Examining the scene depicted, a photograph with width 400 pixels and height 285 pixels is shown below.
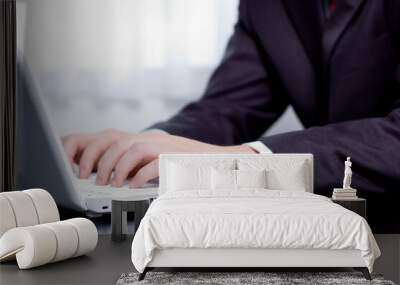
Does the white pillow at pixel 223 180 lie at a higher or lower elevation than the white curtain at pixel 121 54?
lower

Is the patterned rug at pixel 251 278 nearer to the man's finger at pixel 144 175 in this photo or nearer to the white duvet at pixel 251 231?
the white duvet at pixel 251 231

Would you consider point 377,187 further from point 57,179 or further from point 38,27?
point 38,27

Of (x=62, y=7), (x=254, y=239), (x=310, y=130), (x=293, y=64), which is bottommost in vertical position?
(x=254, y=239)

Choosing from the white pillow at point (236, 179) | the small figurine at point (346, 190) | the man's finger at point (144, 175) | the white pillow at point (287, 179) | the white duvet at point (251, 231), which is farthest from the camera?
the man's finger at point (144, 175)

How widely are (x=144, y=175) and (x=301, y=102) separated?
164 centimetres

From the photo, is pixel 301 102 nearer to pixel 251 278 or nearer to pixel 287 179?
pixel 287 179

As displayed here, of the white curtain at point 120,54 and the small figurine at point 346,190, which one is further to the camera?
the white curtain at point 120,54

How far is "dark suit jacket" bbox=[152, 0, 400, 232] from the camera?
6227 mm

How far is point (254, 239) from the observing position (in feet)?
14.0

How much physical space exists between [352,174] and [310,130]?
1.87 feet

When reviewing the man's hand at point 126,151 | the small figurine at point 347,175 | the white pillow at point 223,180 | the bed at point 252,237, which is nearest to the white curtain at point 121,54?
the man's hand at point 126,151

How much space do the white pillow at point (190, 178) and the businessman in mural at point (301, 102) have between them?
1.88ft

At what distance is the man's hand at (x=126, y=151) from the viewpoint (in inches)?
252

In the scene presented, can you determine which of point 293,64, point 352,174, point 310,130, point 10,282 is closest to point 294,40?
point 293,64
